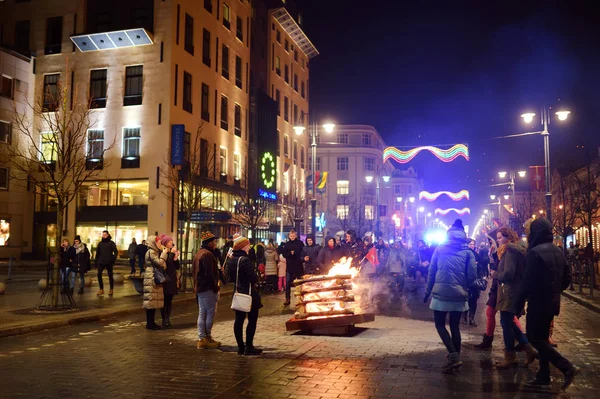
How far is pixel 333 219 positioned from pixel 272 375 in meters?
73.1

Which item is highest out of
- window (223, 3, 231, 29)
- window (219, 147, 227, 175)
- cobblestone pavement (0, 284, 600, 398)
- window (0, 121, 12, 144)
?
window (223, 3, 231, 29)

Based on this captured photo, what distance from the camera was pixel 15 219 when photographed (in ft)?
129

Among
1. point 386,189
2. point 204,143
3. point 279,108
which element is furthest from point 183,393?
point 386,189

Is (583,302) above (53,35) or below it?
below

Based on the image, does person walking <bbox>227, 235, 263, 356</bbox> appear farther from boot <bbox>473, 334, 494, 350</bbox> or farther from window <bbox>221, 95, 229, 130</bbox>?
window <bbox>221, 95, 229, 130</bbox>

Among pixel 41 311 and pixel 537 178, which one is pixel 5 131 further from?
pixel 537 178

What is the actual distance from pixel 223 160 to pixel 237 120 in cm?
475

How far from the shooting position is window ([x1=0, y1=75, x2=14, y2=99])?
1507 inches

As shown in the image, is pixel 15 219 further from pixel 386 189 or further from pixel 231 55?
pixel 386 189

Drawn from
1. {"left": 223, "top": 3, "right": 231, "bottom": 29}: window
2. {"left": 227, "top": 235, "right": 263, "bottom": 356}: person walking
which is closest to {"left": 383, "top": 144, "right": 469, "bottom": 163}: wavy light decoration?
{"left": 227, "top": 235, "right": 263, "bottom": 356}: person walking

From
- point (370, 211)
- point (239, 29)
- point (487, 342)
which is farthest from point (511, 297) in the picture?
point (370, 211)

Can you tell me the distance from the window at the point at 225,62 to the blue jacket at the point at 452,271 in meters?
37.3

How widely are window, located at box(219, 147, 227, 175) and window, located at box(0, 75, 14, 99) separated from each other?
15019 mm

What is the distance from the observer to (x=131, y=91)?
121 ft
